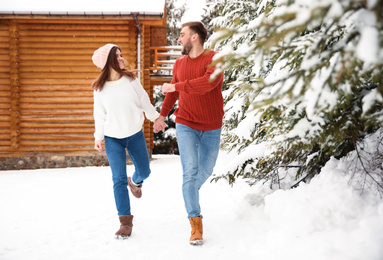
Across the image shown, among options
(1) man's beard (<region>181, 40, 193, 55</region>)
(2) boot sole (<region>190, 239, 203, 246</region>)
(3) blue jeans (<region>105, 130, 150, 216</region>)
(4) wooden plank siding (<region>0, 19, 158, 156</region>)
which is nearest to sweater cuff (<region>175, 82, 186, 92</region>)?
(1) man's beard (<region>181, 40, 193, 55</region>)

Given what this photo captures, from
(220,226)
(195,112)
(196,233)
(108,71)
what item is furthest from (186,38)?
(220,226)

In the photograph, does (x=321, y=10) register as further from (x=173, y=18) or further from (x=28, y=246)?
(x=173, y=18)

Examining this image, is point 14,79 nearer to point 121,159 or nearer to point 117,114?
point 117,114

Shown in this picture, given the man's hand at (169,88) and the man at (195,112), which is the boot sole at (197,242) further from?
the man's hand at (169,88)

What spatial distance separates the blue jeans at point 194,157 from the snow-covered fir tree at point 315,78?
0.34 meters

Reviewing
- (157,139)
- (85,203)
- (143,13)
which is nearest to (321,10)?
(85,203)

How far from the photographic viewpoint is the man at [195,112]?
10.7ft

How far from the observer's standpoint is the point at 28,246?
3.32 meters

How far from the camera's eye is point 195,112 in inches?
134

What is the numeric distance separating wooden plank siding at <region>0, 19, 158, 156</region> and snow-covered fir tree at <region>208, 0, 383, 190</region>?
6.64m

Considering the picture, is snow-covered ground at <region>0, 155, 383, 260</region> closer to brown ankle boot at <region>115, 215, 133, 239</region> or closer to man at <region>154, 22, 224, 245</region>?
brown ankle boot at <region>115, 215, 133, 239</region>

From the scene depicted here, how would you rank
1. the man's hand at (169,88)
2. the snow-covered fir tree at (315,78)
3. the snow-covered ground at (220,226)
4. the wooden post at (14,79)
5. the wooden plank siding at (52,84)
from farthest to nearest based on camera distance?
the wooden plank siding at (52,84)
the wooden post at (14,79)
the man's hand at (169,88)
the snow-covered ground at (220,226)
the snow-covered fir tree at (315,78)

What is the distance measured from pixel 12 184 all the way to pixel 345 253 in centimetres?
695

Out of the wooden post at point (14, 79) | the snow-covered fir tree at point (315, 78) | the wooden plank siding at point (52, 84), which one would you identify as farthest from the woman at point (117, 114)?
the wooden post at point (14, 79)
